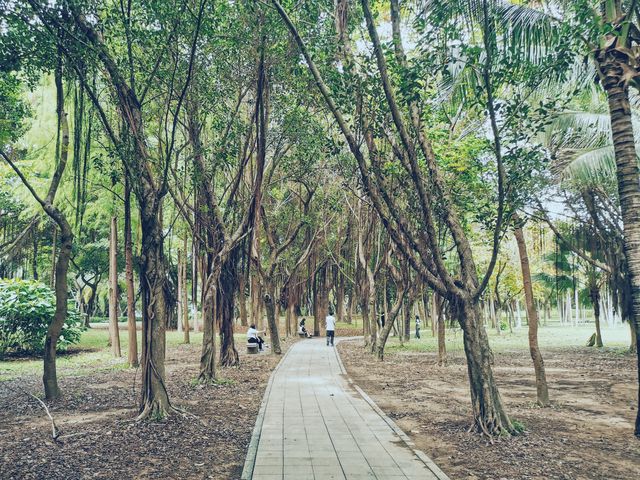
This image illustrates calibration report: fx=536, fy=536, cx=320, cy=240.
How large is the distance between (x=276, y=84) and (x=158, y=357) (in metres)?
7.67

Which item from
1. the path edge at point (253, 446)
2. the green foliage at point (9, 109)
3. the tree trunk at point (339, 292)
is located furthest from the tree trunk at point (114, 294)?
the tree trunk at point (339, 292)

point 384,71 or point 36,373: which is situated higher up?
point 384,71

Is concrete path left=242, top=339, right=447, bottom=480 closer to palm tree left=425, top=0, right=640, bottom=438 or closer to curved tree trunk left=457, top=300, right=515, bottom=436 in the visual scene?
curved tree trunk left=457, top=300, right=515, bottom=436

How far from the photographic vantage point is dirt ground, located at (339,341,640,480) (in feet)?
20.1

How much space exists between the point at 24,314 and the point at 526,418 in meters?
14.8

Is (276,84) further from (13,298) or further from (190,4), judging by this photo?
(13,298)

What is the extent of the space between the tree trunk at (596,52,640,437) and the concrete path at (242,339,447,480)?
3518 mm

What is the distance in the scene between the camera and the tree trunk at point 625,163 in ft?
23.8

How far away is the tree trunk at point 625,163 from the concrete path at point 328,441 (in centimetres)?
352

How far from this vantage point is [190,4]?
28.1ft

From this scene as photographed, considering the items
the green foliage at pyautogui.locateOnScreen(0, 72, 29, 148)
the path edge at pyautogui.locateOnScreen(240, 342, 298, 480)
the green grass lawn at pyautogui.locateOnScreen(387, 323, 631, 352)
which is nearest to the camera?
the path edge at pyautogui.locateOnScreen(240, 342, 298, 480)

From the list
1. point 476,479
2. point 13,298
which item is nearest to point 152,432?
point 476,479

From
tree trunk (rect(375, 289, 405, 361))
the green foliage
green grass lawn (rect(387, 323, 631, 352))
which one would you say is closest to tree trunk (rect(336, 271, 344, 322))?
green grass lawn (rect(387, 323, 631, 352))

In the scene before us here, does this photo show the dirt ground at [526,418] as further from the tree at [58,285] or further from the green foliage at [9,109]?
the green foliage at [9,109]
